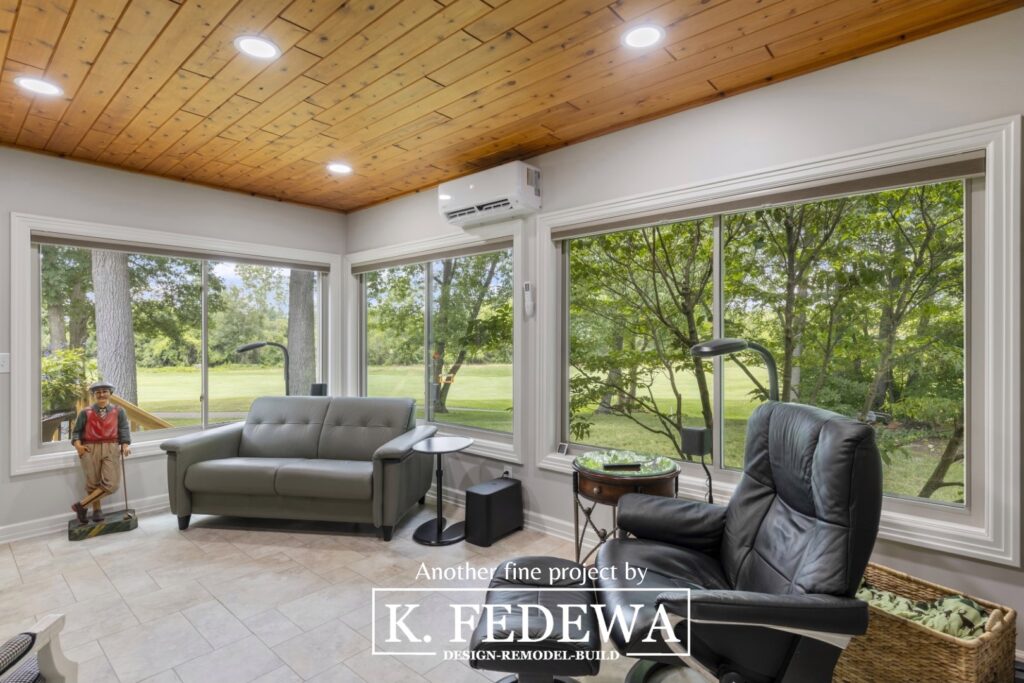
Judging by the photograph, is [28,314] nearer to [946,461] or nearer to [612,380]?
[612,380]

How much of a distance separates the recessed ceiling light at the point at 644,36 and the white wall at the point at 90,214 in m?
3.53

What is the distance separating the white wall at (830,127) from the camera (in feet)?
6.63

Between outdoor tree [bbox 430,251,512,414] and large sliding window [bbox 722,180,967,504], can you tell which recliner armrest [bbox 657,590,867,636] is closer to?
large sliding window [bbox 722,180,967,504]

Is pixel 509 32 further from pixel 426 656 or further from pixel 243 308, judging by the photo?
pixel 243 308

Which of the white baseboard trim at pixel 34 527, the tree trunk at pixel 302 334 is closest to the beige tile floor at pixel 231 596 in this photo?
the white baseboard trim at pixel 34 527

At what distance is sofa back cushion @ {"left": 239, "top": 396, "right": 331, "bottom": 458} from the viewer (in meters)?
3.92

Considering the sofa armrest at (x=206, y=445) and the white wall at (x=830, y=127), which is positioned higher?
the white wall at (x=830, y=127)

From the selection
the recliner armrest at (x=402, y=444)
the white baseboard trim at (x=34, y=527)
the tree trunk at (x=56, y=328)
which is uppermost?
the tree trunk at (x=56, y=328)

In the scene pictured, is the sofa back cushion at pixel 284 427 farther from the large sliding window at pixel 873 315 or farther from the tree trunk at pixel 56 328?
the large sliding window at pixel 873 315

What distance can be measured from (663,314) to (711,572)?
1560 mm

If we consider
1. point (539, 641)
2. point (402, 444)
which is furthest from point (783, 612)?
point (402, 444)

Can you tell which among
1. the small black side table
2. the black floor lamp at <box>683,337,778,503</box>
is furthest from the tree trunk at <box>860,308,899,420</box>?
the small black side table

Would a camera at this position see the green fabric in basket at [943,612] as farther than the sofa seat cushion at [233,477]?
No

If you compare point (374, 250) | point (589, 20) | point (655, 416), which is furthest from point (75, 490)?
point (589, 20)
